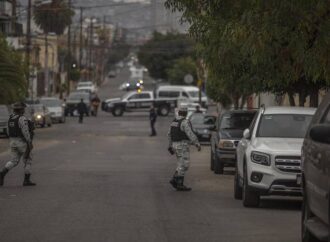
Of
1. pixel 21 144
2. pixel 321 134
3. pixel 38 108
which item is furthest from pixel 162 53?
pixel 321 134

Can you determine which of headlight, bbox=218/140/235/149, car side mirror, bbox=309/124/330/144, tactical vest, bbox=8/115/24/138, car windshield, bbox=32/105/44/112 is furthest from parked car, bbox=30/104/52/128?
car side mirror, bbox=309/124/330/144

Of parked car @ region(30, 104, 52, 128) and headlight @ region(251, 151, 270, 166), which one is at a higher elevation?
headlight @ region(251, 151, 270, 166)

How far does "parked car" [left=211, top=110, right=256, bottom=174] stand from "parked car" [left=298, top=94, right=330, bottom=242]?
13517mm

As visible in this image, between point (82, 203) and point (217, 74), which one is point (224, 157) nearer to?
point (217, 74)

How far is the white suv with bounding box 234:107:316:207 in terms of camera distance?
16.6 metres

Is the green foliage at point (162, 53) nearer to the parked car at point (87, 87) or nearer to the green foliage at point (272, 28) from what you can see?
the parked car at point (87, 87)

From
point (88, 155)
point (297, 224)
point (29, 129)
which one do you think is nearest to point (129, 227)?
point (297, 224)

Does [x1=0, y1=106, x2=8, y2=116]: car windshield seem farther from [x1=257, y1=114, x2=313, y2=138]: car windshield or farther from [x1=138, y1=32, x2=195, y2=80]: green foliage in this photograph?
[x1=138, y1=32, x2=195, y2=80]: green foliage

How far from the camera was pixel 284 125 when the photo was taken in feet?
59.8

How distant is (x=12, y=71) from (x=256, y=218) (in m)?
34.9

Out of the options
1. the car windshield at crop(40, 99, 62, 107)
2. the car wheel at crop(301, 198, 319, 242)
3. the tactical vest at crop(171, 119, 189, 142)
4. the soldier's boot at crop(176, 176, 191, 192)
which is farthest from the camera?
the car windshield at crop(40, 99, 62, 107)

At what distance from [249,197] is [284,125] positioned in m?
1.86

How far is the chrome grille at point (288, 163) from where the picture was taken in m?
16.5

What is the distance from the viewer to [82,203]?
57.2ft
